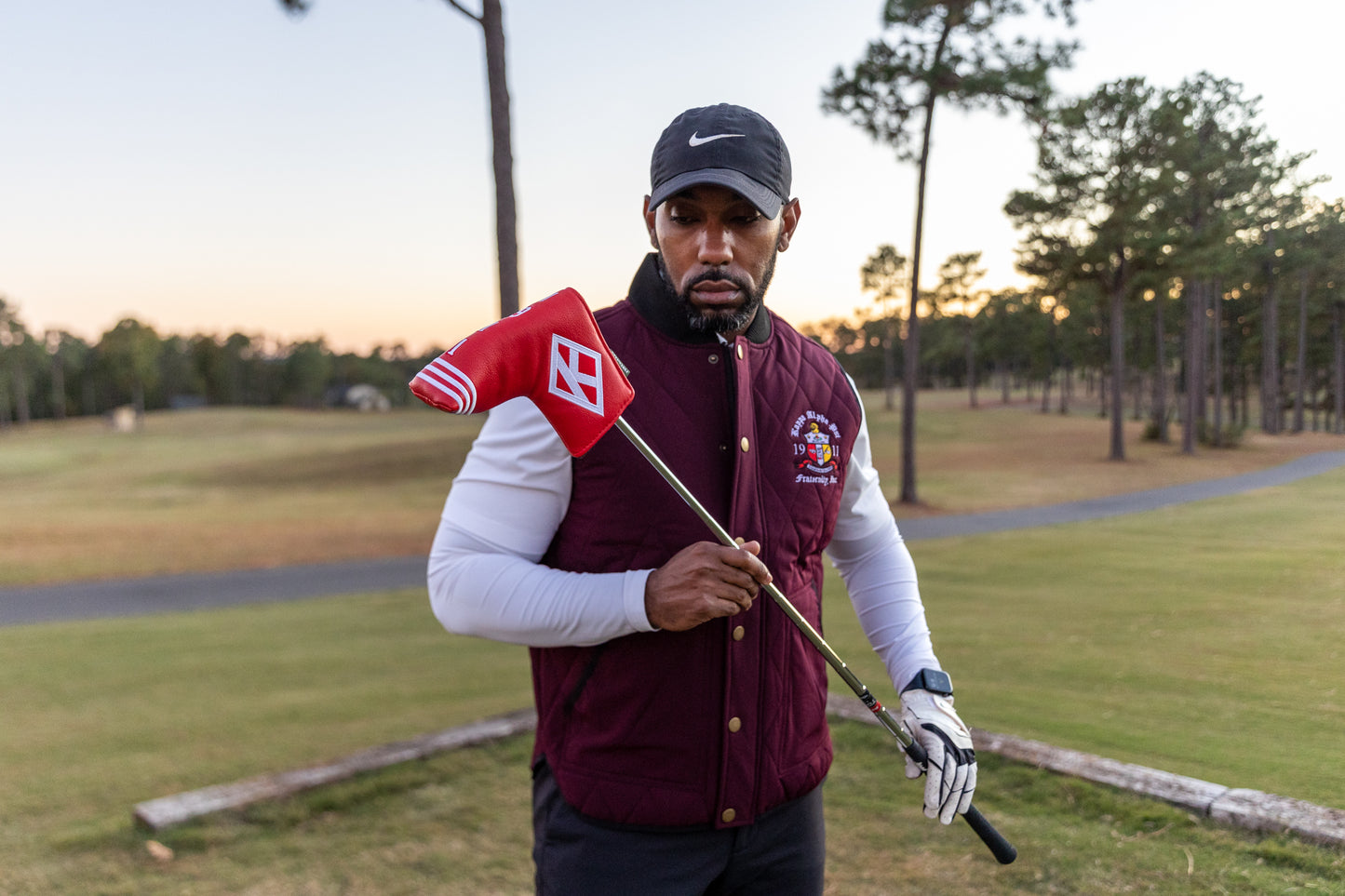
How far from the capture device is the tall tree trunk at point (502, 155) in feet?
18.7

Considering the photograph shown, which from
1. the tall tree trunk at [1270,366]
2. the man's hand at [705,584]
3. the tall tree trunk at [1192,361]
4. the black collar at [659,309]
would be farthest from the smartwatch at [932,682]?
the tall tree trunk at [1192,361]

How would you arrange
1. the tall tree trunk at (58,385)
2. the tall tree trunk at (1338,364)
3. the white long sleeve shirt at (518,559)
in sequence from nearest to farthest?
the white long sleeve shirt at (518,559) < the tall tree trunk at (1338,364) < the tall tree trunk at (58,385)

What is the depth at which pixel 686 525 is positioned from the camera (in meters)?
1.85

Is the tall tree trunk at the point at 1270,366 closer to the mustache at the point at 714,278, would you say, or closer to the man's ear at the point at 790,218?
the man's ear at the point at 790,218

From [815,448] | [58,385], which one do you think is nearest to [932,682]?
[815,448]

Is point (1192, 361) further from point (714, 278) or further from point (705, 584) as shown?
point (705, 584)

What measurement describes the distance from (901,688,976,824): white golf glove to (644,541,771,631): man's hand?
2.00ft

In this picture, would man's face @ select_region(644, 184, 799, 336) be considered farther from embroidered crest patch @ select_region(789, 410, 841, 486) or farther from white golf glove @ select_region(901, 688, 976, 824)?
white golf glove @ select_region(901, 688, 976, 824)

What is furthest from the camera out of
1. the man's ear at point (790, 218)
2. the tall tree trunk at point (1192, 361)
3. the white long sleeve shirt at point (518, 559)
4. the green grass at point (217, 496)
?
the green grass at point (217, 496)

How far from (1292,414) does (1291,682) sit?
0.85 metres

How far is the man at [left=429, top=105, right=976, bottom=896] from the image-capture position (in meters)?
1.80

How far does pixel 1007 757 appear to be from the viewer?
3889 millimetres

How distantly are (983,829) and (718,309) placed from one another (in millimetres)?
1245

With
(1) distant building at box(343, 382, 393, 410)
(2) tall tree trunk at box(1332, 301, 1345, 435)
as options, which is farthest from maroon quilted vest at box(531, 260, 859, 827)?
(1) distant building at box(343, 382, 393, 410)
